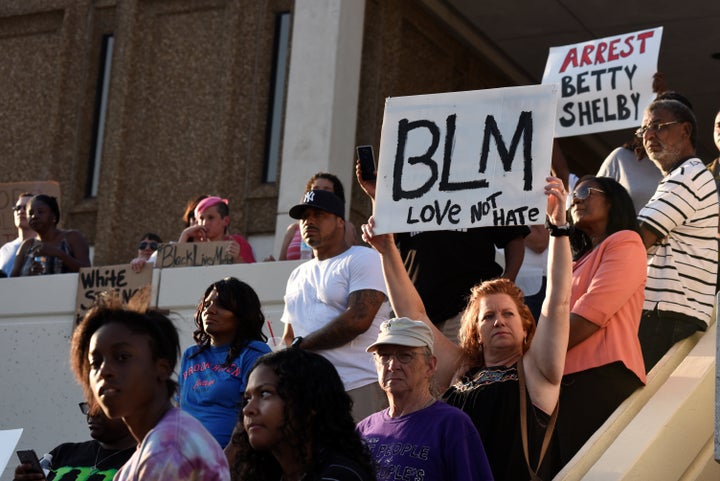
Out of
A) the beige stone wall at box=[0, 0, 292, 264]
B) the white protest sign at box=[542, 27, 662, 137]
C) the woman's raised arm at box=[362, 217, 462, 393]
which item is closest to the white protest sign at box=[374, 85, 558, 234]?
the woman's raised arm at box=[362, 217, 462, 393]

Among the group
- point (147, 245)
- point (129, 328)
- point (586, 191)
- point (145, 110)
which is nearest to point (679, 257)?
point (586, 191)

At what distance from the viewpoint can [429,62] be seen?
14.8 meters

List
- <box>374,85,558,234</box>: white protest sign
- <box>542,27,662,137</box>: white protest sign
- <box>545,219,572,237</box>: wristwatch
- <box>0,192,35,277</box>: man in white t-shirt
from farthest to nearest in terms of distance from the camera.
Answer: <box>0,192,35,277</box>: man in white t-shirt
<box>542,27,662,137</box>: white protest sign
<box>374,85,558,234</box>: white protest sign
<box>545,219,572,237</box>: wristwatch

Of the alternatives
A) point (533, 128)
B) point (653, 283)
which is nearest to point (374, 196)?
point (533, 128)

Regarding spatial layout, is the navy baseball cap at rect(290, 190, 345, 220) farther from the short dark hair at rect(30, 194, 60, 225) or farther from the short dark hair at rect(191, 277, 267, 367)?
the short dark hair at rect(30, 194, 60, 225)

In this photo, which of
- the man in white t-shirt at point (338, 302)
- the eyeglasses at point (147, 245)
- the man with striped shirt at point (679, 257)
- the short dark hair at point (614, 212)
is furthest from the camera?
the eyeglasses at point (147, 245)

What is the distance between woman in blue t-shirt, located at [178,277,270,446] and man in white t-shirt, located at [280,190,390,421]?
418 mm

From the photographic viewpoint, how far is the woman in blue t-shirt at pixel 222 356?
20.7 ft

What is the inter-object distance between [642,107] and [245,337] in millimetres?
3402

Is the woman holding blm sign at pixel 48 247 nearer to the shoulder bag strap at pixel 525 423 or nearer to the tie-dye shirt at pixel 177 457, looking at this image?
the shoulder bag strap at pixel 525 423

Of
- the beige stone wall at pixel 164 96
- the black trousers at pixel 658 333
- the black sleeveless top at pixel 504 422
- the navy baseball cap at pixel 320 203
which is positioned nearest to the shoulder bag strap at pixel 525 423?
the black sleeveless top at pixel 504 422

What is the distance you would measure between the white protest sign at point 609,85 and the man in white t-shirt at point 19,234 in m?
4.42

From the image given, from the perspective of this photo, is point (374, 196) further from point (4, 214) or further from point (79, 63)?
point (79, 63)

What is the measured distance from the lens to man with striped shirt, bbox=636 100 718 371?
6.57 m
